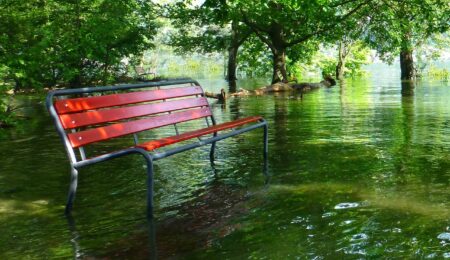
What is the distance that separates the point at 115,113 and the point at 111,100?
0.13m

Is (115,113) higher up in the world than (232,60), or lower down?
lower down

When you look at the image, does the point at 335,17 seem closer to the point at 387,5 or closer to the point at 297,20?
the point at 297,20

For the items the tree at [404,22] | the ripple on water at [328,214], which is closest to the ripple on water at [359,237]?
the ripple on water at [328,214]

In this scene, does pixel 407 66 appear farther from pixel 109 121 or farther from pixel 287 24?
pixel 109 121

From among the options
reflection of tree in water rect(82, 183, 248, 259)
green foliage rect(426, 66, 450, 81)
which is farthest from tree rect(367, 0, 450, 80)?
reflection of tree in water rect(82, 183, 248, 259)

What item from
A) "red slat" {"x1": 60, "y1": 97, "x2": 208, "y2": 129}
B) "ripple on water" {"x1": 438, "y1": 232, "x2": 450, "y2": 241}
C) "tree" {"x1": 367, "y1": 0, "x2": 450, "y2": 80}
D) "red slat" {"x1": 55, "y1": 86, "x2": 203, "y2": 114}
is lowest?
"ripple on water" {"x1": 438, "y1": 232, "x2": 450, "y2": 241}

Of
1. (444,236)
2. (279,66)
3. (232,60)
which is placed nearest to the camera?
(444,236)

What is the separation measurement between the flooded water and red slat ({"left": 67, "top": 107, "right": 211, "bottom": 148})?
559 millimetres

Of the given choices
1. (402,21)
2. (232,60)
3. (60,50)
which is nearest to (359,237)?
(60,50)

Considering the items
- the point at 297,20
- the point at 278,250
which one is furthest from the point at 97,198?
the point at 297,20

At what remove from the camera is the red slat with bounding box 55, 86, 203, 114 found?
3.90 m

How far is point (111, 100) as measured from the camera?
4398 millimetres

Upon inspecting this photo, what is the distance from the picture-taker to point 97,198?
4.23m

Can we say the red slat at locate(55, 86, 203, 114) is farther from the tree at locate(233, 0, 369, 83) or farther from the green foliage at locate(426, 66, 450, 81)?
the green foliage at locate(426, 66, 450, 81)
